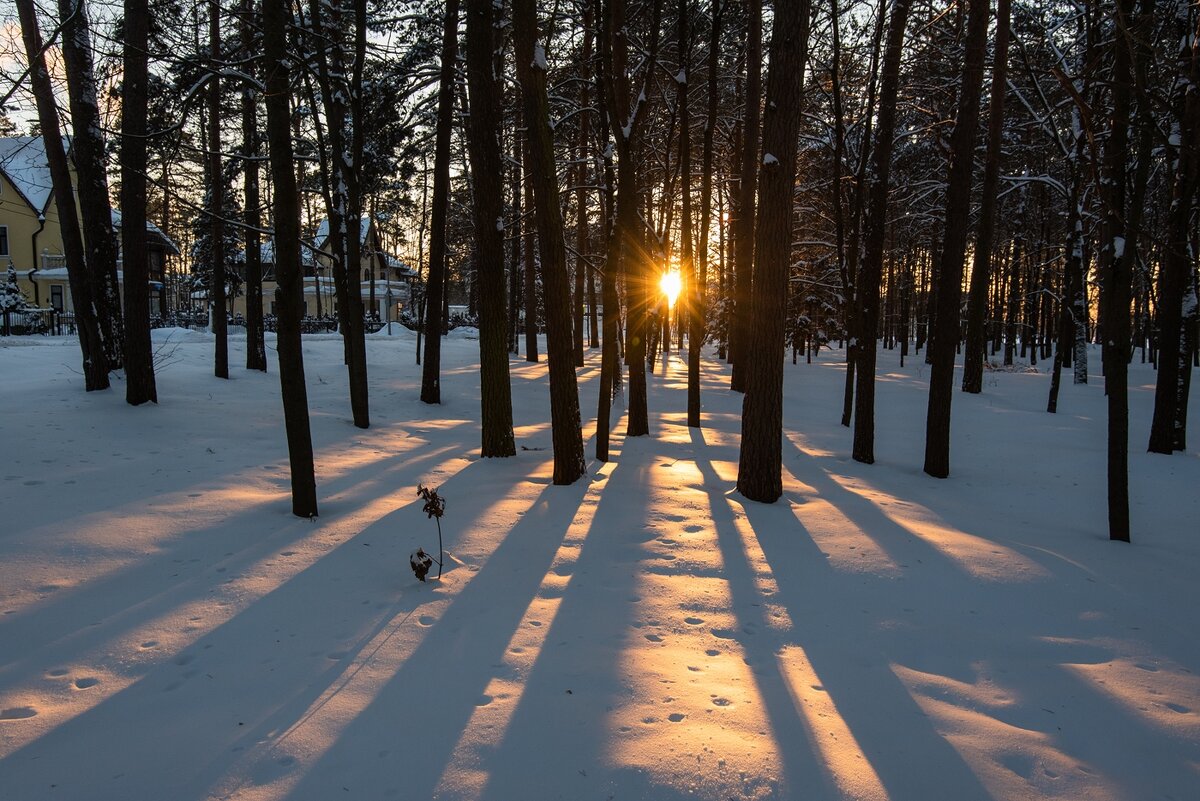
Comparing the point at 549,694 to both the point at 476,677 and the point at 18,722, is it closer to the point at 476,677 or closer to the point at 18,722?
the point at 476,677

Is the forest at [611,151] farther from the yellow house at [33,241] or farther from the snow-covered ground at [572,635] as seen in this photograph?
the yellow house at [33,241]

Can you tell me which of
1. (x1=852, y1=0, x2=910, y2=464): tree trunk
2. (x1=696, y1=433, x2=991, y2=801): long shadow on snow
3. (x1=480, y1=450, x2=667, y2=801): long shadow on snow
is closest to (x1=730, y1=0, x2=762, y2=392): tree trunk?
(x1=852, y1=0, x2=910, y2=464): tree trunk

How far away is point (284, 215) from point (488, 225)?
9.54 ft

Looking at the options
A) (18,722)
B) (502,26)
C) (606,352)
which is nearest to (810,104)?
(502,26)

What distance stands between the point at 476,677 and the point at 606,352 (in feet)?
19.2

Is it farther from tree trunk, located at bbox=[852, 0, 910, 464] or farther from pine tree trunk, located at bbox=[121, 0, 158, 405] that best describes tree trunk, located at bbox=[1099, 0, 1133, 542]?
pine tree trunk, located at bbox=[121, 0, 158, 405]

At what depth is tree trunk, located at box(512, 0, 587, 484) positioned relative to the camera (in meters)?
6.65

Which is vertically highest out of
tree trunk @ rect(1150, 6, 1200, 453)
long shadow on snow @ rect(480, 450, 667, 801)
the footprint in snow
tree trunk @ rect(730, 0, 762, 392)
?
tree trunk @ rect(730, 0, 762, 392)

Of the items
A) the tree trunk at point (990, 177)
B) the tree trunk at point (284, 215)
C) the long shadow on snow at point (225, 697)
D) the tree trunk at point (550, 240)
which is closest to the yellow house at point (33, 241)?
the tree trunk at point (550, 240)

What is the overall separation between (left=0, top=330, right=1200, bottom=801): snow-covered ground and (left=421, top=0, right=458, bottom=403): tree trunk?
19.5 feet

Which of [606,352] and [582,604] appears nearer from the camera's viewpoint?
[582,604]

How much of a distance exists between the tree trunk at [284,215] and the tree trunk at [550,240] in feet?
7.45

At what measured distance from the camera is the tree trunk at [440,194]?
1177 centimetres

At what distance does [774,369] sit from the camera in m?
6.62
